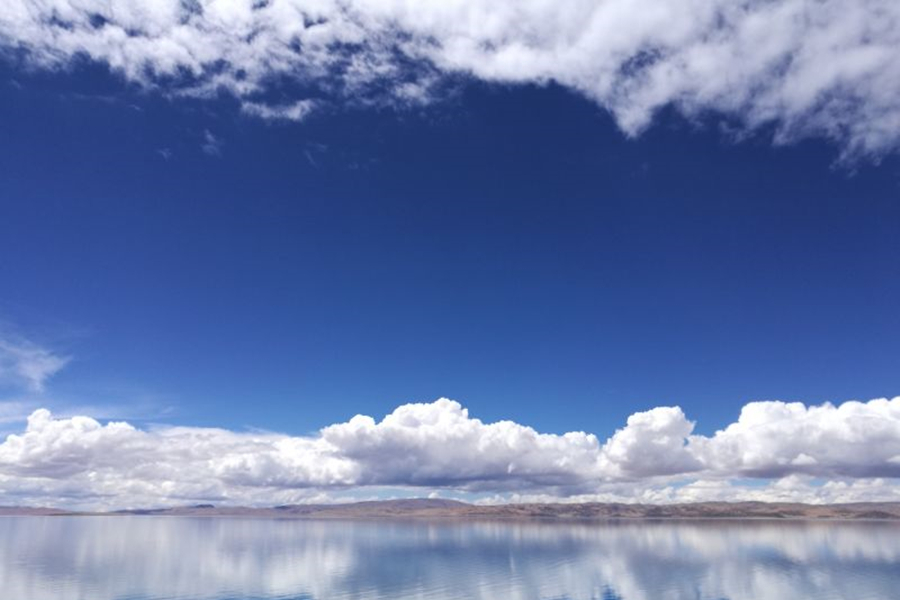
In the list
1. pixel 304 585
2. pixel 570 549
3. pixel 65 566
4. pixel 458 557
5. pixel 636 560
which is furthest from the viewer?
pixel 570 549

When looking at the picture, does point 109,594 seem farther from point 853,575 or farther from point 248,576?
point 853,575

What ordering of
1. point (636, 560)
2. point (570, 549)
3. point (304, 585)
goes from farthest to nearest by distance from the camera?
point (570, 549)
point (636, 560)
point (304, 585)

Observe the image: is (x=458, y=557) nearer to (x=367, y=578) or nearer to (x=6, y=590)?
(x=367, y=578)

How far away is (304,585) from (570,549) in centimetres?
9953

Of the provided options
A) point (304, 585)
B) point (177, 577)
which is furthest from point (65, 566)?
point (304, 585)

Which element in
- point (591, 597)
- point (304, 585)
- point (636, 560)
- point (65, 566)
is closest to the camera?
point (591, 597)

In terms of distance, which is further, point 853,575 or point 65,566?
point 65,566

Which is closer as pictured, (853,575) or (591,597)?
(591,597)

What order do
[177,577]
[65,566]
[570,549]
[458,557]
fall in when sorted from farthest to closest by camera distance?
[570,549] < [458,557] < [65,566] < [177,577]

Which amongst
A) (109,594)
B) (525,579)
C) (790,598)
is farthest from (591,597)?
(109,594)

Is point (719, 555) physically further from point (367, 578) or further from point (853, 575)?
point (367, 578)

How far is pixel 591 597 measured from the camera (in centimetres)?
8844

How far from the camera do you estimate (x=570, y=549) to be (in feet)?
586

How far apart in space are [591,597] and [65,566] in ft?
349
